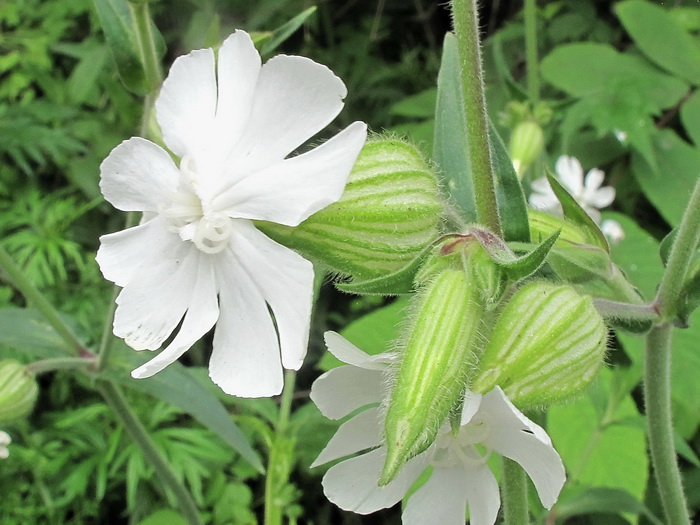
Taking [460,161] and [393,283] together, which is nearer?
[393,283]

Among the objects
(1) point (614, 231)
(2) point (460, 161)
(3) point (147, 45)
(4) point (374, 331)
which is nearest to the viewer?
(2) point (460, 161)

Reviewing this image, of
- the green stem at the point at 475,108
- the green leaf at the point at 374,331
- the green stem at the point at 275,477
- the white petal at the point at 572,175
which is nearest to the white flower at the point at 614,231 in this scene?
the white petal at the point at 572,175

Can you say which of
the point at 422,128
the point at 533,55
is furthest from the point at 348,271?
the point at 422,128

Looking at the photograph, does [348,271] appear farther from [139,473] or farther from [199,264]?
[139,473]

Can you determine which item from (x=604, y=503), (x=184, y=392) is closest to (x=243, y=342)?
(x=184, y=392)

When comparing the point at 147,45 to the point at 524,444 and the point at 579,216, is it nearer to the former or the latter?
the point at 579,216

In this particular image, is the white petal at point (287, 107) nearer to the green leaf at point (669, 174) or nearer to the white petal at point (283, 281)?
the white petal at point (283, 281)

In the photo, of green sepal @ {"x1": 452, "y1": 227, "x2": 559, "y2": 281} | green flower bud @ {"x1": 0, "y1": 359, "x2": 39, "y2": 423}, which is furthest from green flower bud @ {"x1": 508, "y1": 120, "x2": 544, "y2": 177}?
green flower bud @ {"x1": 0, "y1": 359, "x2": 39, "y2": 423}
